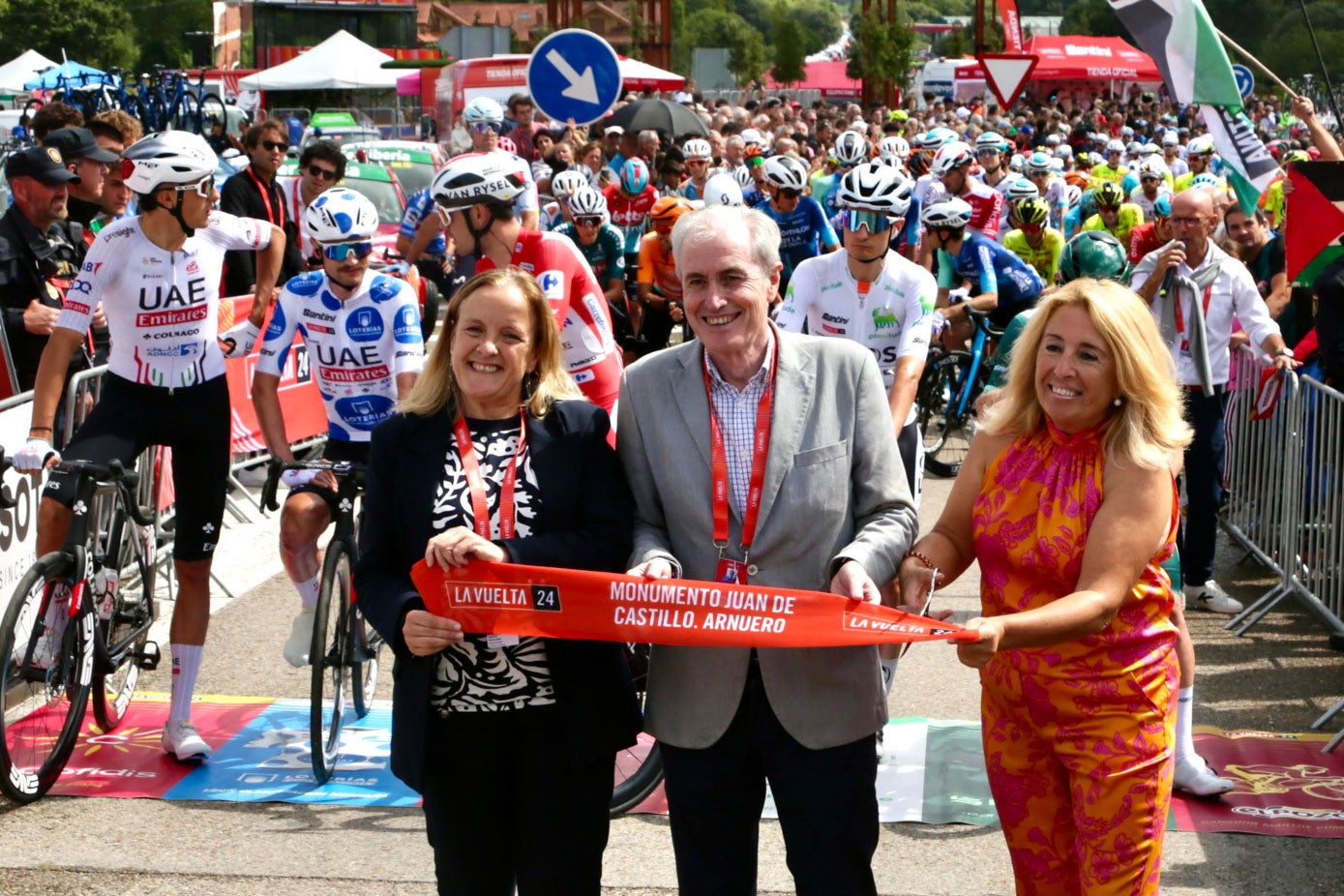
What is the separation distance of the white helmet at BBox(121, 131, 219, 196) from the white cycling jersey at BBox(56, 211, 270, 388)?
8.1 inches

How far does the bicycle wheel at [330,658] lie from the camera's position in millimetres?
5762

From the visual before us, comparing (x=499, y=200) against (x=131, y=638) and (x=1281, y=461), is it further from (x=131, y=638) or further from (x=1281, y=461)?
(x=1281, y=461)

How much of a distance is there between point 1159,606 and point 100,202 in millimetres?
7603

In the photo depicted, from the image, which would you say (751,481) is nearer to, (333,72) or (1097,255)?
(1097,255)

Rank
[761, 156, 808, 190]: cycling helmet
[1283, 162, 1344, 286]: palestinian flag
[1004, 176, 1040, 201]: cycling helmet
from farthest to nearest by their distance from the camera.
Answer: [1004, 176, 1040, 201]: cycling helmet
[761, 156, 808, 190]: cycling helmet
[1283, 162, 1344, 286]: palestinian flag

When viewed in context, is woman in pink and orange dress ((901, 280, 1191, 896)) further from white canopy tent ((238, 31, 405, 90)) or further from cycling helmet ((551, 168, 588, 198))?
white canopy tent ((238, 31, 405, 90))

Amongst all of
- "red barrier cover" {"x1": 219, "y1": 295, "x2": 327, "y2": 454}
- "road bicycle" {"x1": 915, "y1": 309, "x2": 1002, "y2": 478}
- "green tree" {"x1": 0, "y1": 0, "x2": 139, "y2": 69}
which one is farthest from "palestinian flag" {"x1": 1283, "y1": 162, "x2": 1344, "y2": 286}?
"green tree" {"x1": 0, "y1": 0, "x2": 139, "y2": 69}

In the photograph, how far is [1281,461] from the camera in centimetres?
833

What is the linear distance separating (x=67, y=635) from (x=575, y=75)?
7042mm

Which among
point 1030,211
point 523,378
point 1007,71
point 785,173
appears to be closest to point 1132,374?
point 523,378

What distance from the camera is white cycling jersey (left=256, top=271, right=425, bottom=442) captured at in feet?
20.3

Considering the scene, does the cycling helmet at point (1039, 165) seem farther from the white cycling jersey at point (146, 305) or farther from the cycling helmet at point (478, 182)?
the white cycling jersey at point (146, 305)

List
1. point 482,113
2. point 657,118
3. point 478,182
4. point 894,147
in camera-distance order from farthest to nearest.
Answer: point 657,118
point 894,147
point 482,113
point 478,182

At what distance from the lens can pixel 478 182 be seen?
20.8ft
